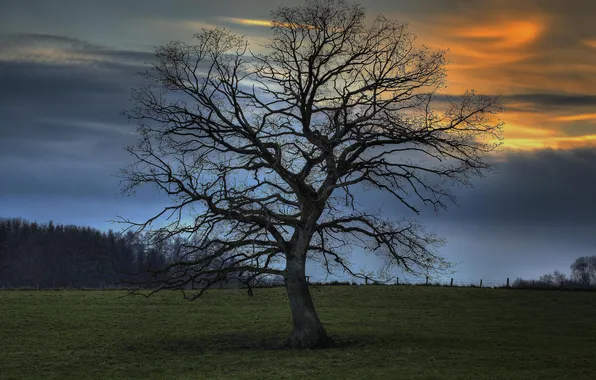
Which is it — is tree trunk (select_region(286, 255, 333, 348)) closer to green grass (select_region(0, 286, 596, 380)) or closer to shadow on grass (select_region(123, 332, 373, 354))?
shadow on grass (select_region(123, 332, 373, 354))

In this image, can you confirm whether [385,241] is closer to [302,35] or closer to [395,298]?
[302,35]

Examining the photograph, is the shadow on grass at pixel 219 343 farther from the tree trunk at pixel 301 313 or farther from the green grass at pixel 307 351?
the tree trunk at pixel 301 313

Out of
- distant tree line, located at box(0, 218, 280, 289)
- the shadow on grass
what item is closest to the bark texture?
the shadow on grass

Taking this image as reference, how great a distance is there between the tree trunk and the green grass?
93cm

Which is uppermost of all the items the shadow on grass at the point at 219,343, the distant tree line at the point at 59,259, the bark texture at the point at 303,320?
the distant tree line at the point at 59,259

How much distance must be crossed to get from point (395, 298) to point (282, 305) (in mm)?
9336

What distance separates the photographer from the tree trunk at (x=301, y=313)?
30406 mm

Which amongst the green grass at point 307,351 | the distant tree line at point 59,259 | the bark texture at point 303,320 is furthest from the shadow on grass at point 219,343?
the distant tree line at point 59,259

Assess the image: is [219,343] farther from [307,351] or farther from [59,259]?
[59,259]

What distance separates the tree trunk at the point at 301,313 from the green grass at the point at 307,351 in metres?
0.93

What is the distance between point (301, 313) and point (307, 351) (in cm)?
176

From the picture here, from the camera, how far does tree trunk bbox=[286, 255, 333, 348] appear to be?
99.8 ft

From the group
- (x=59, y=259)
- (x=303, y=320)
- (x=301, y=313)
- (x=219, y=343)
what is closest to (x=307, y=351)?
(x=303, y=320)

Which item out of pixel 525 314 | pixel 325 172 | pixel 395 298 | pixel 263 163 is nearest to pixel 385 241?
pixel 325 172
